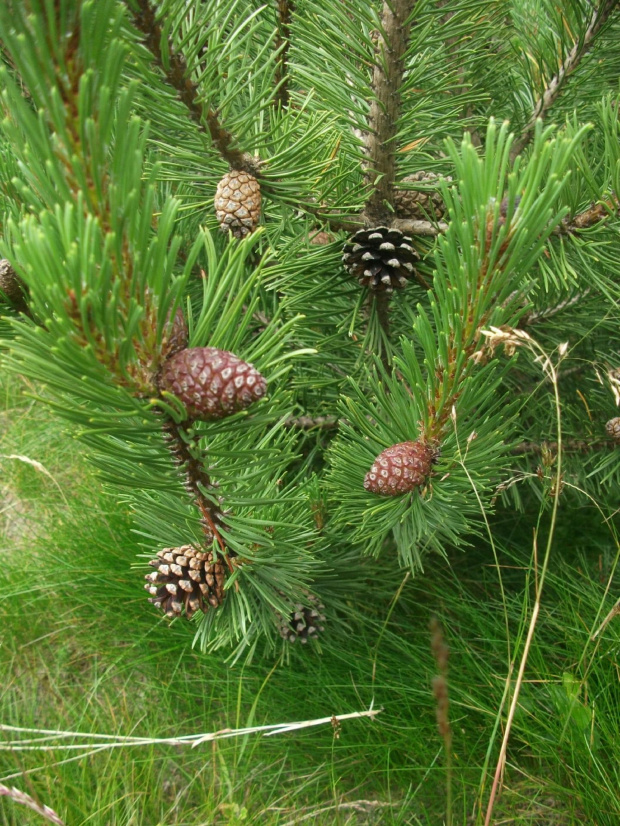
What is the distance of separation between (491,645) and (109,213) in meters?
0.99

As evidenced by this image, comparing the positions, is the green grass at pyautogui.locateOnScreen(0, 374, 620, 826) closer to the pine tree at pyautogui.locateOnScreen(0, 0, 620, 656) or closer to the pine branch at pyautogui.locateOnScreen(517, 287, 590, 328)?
the pine tree at pyautogui.locateOnScreen(0, 0, 620, 656)

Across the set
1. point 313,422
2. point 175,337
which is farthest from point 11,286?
point 313,422

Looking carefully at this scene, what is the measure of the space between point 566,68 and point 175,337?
29.2 inches

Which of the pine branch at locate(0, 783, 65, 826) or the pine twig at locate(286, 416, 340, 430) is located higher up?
the pine twig at locate(286, 416, 340, 430)

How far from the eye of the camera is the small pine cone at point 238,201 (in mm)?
735

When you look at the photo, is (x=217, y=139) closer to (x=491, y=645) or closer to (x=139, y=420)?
(x=139, y=420)

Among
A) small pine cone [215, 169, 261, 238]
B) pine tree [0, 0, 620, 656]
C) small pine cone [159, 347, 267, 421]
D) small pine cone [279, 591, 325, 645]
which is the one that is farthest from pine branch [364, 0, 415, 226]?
small pine cone [279, 591, 325, 645]

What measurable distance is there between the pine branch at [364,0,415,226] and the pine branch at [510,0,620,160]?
0.87 feet

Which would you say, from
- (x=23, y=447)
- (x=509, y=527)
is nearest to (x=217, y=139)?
(x=509, y=527)

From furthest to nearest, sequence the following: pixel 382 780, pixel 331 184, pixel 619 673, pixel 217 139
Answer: pixel 382 780, pixel 619 673, pixel 331 184, pixel 217 139

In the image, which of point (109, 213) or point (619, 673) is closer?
point (109, 213)

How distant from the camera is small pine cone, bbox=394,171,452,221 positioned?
91 centimetres

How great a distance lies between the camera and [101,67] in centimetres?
45

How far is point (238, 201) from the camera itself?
2.42 ft
